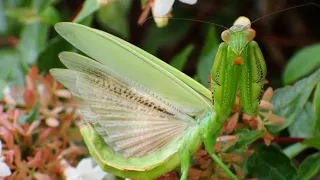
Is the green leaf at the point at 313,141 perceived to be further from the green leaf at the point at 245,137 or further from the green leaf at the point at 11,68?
the green leaf at the point at 11,68

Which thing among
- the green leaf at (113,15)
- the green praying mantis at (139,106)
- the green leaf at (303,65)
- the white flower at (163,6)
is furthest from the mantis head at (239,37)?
the green leaf at (113,15)

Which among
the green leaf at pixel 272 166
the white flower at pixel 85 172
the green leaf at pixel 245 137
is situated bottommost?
the white flower at pixel 85 172

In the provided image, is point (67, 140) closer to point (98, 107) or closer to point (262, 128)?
point (98, 107)

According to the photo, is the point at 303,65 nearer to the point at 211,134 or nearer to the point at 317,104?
the point at 317,104

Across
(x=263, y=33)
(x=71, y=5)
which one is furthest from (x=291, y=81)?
(x=71, y=5)

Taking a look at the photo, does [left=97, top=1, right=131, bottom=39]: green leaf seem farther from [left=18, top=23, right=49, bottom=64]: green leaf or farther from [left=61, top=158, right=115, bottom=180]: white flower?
[left=61, top=158, right=115, bottom=180]: white flower

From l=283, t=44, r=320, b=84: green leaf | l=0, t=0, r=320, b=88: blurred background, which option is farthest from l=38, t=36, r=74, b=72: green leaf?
l=283, t=44, r=320, b=84: green leaf

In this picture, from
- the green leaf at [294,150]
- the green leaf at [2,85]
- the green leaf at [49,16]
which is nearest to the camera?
the green leaf at [294,150]
